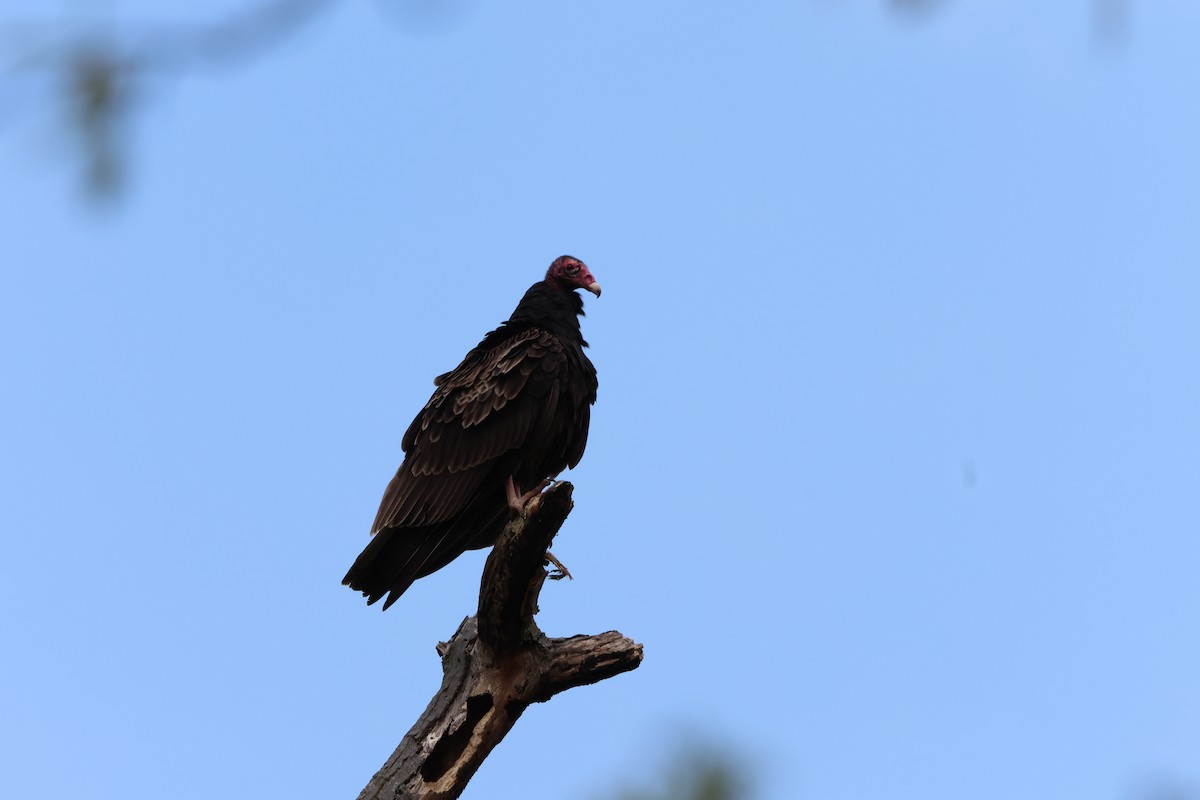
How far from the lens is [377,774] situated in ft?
14.9

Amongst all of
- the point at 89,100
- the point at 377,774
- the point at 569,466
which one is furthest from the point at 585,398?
the point at 89,100

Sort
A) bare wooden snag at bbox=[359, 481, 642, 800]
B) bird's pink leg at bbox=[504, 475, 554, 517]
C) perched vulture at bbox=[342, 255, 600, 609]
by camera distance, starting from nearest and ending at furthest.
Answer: bare wooden snag at bbox=[359, 481, 642, 800]
bird's pink leg at bbox=[504, 475, 554, 517]
perched vulture at bbox=[342, 255, 600, 609]

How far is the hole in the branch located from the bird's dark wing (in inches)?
44.6

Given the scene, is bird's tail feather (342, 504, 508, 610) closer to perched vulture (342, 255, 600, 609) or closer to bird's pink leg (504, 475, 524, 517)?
perched vulture (342, 255, 600, 609)

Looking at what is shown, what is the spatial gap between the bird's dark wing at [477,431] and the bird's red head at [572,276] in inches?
28.0

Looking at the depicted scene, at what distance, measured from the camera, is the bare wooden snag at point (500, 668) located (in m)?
4.52

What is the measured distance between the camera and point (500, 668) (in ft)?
15.5

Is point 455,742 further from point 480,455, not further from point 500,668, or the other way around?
point 480,455

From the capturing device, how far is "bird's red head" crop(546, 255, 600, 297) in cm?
666

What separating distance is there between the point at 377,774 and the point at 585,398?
6.73 ft

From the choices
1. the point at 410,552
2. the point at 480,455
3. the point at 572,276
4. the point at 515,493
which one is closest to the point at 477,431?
the point at 480,455

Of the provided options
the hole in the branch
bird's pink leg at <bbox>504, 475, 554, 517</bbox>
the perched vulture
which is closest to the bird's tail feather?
the perched vulture

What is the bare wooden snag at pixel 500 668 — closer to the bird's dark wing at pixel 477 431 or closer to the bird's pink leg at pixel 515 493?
the bird's pink leg at pixel 515 493

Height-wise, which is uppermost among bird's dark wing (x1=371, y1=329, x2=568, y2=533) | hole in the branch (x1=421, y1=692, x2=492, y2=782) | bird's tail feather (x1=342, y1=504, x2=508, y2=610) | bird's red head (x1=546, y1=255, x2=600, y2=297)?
bird's red head (x1=546, y1=255, x2=600, y2=297)
